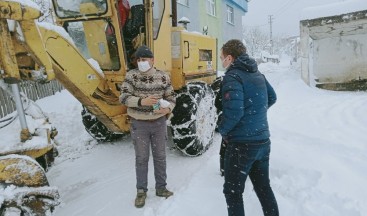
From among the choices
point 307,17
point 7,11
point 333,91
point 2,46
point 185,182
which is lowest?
point 185,182

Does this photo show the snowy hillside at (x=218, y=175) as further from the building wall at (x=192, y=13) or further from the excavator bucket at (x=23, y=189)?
the building wall at (x=192, y=13)

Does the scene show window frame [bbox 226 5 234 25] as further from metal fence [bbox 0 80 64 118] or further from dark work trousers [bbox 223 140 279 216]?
dark work trousers [bbox 223 140 279 216]

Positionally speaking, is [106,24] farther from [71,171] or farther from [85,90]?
[71,171]

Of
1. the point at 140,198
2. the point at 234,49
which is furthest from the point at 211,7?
the point at 234,49

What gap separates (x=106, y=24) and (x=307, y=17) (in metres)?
7.87

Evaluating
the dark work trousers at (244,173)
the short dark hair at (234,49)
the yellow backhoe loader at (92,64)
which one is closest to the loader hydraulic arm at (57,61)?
the yellow backhoe loader at (92,64)

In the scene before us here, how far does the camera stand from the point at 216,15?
21172 mm

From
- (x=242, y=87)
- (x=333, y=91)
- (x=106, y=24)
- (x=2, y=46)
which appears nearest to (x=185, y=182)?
(x=242, y=87)

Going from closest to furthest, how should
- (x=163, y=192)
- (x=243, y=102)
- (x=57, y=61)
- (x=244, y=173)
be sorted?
(x=243, y=102) → (x=244, y=173) → (x=57, y=61) → (x=163, y=192)

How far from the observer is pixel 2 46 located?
2811mm

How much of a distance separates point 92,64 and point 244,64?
6.86ft

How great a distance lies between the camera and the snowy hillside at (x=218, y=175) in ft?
11.3

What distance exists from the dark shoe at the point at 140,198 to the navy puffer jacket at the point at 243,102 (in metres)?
1.40

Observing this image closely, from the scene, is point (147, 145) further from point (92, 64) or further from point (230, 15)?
point (230, 15)
